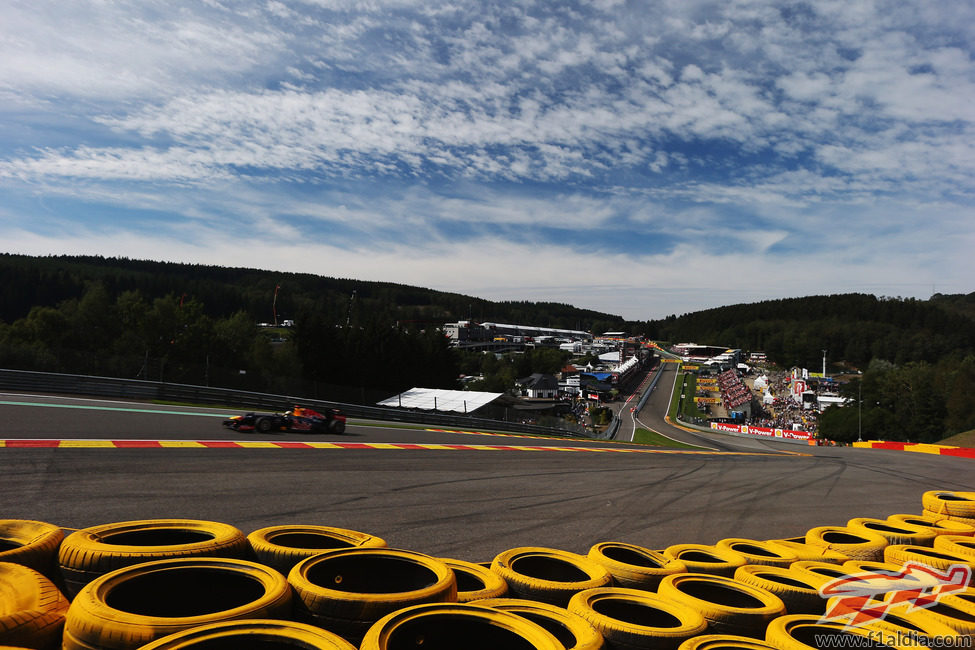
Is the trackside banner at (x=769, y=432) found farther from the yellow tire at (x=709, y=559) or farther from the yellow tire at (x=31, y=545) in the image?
the yellow tire at (x=31, y=545)

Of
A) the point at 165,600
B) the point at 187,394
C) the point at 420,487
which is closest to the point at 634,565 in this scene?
the point at 165,600

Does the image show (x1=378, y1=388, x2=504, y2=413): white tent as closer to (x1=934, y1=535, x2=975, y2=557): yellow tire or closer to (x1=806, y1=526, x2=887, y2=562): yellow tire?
(x1=806, y1=526, x2=887, y2=562): yellow tire

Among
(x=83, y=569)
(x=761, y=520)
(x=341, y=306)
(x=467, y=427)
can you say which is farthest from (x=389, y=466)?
(x=341, y=306)

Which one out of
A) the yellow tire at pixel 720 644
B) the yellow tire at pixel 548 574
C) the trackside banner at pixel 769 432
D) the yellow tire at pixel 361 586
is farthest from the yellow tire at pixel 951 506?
the trackside banner at pixel 769 432

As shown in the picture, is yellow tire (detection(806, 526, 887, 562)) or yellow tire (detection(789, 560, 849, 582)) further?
yellow tire (detection(806, 526, 887, 562))

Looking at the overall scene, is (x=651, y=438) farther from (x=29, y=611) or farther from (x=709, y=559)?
(x=29, y=611)

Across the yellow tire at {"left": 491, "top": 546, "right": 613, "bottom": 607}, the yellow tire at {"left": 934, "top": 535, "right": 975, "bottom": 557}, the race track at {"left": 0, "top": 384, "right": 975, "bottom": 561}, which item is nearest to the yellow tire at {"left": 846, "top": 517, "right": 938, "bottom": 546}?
the yellow tire at {"left": 934, "top": 535, "right": 975, "bottom": 557}

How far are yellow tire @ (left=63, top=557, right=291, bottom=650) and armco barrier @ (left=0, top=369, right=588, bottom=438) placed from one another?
19495mm

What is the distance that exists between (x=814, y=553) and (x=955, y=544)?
1664 millimetres

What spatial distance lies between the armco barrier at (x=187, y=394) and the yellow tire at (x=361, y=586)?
63.5 feet

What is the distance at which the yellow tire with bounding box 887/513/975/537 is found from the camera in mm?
6613

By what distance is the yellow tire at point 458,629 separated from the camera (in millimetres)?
2595

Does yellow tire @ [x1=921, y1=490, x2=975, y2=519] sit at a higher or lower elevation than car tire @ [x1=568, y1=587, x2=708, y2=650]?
lower

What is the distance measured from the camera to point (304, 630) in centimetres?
246
